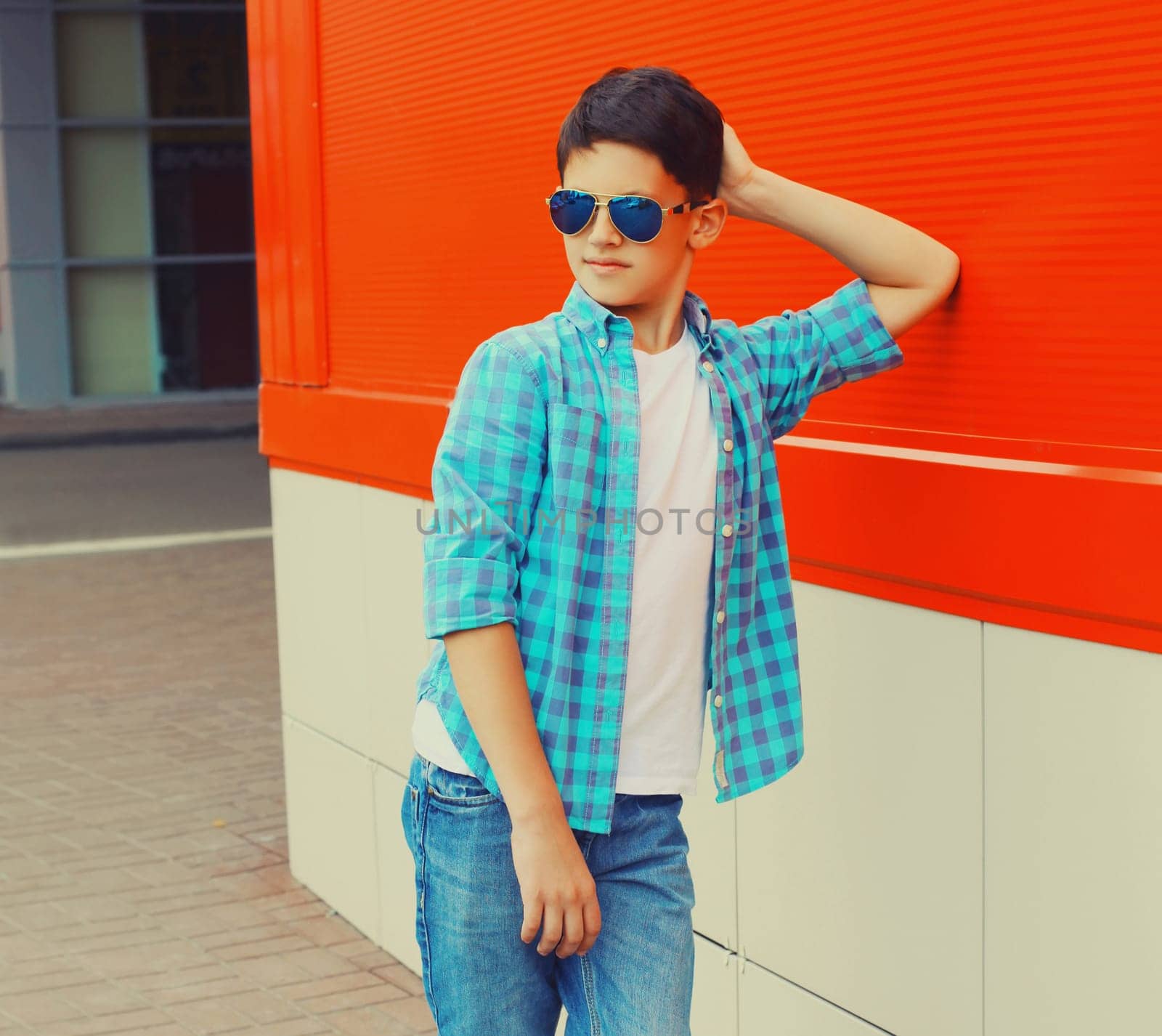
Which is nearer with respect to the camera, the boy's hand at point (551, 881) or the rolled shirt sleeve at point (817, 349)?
the boy's hand at point (551, 881)

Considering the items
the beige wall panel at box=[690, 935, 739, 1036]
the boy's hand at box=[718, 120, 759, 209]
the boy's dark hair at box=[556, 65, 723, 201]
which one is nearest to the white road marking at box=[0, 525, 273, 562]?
the beige wall panel at box=[690, 935, 739, 1036]

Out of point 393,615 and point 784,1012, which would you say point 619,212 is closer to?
point 784,1012

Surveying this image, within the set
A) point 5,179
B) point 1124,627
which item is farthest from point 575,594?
point 5,179

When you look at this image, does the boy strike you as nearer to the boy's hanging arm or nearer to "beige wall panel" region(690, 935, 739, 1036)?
Answer: the boy's hanging arm

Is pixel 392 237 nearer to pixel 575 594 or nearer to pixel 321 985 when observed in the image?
pixel 321 985

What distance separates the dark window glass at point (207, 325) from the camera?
23.0 metres

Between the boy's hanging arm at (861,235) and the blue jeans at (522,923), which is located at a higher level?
the boy's hanging arm at (861,235)

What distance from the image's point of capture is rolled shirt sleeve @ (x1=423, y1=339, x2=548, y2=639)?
2.02m

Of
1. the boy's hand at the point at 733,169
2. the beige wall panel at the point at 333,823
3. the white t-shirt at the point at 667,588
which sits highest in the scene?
the boy's hand at the point at 733,169

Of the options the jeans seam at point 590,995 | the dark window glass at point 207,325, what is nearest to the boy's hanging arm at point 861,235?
the jeans seam at point 590,995

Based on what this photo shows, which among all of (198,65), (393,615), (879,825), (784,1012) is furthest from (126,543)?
(198,65)

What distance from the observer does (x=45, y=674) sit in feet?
25.3

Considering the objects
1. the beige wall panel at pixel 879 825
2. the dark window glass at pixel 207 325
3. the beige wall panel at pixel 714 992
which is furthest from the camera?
the dark window glass at pixel 207 325

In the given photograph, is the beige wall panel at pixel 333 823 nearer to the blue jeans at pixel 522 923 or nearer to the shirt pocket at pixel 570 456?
the blue jeans at pixel 522 923
